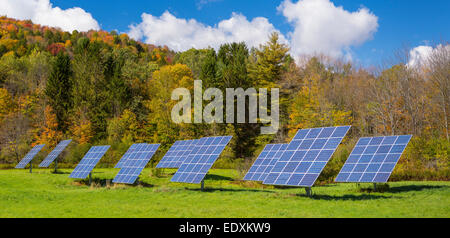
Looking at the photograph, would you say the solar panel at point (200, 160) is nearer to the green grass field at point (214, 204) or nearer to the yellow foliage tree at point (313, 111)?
the green grass field at point (214, 204)

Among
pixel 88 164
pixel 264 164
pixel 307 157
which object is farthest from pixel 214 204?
pixel 88 164

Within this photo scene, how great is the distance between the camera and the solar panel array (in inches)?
1191

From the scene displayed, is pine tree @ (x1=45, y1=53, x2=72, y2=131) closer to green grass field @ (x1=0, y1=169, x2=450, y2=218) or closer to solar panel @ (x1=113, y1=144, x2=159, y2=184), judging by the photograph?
solar panel @ (x1=113, y1=144, x2=159, y2=184)

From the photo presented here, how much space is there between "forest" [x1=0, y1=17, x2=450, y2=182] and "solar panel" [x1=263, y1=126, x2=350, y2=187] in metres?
21.3

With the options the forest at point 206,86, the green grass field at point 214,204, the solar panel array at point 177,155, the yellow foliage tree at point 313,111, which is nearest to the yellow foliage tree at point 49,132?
the forest at point 206,86

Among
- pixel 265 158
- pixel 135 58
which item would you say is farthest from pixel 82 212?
pixel 135 58

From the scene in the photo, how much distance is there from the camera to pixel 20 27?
124m

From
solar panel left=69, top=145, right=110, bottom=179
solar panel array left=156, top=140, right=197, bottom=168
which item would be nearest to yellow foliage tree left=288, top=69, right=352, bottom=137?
solar panel array left=156, top=140, right=197, bottom=168

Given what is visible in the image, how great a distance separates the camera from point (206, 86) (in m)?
67.4

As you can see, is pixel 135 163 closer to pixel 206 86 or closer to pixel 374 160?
pixel 374 160

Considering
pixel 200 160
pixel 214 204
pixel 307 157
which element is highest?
pixel 200 160

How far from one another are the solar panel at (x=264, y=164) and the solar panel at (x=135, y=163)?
7695 mm

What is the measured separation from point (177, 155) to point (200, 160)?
6426 millimetres
